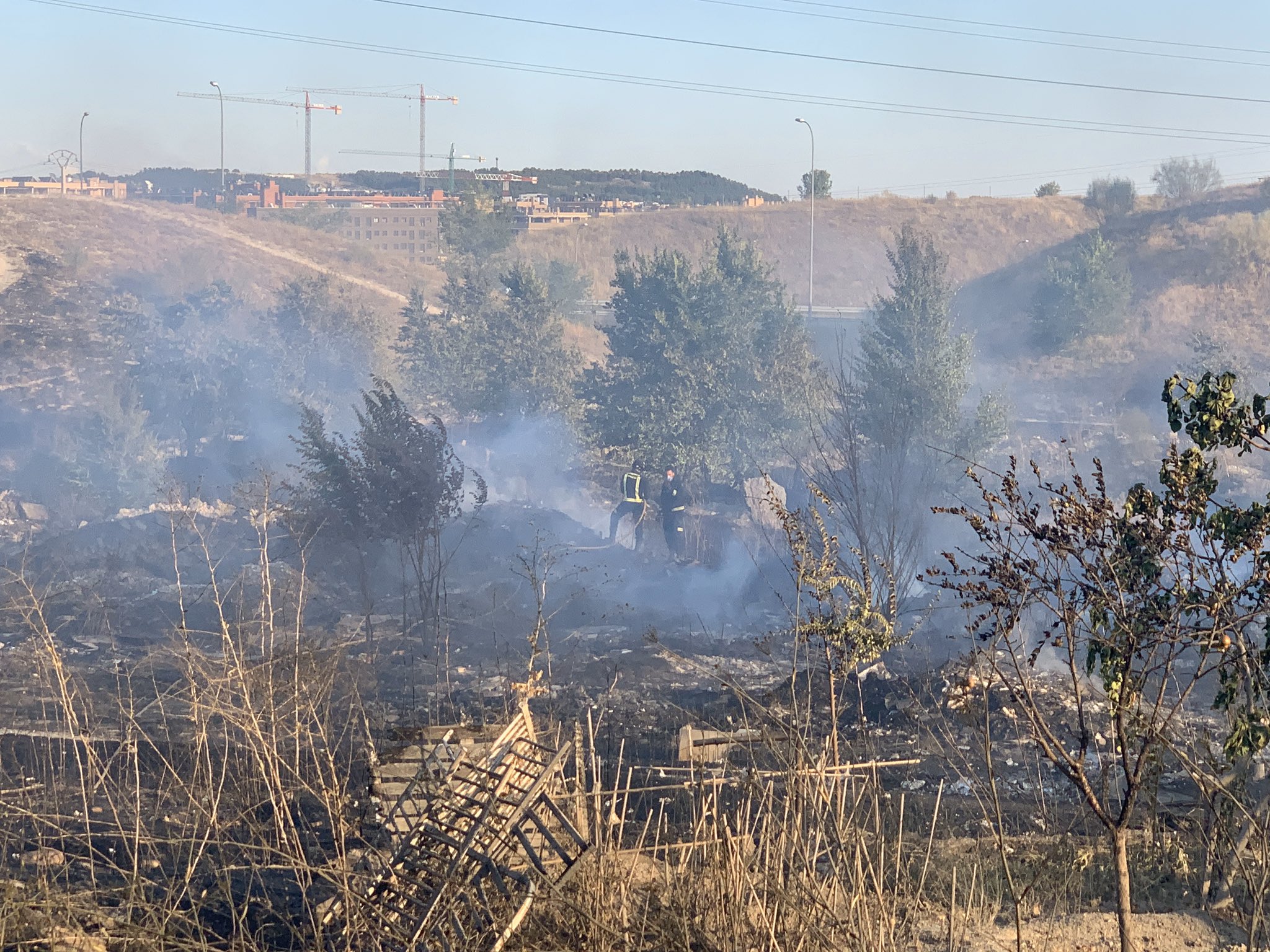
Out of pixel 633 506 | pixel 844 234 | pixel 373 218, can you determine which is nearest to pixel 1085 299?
pixel 633 506

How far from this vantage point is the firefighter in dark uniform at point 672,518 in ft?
69.0

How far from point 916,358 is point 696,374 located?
17.4 feet

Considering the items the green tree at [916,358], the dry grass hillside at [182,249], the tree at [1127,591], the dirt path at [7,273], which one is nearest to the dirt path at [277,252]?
the dry grass hillside at [182,249]

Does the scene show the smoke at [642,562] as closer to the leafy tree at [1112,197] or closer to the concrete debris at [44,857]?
the concrete debris at [44,857]

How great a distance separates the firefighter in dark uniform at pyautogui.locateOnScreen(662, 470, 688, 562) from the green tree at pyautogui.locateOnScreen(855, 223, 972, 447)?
161 inches

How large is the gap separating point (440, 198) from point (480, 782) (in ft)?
232

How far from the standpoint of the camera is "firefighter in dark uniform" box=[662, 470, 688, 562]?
2103 cm

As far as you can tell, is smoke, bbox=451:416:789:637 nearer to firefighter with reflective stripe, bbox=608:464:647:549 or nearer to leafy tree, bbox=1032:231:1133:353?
firefighter with reflective stripe, bbox=608:464:647:549

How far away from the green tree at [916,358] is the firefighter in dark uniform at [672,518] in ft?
13.5

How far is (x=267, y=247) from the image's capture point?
182 feet

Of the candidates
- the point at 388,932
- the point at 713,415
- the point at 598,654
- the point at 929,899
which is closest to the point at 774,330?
the point at 713,415

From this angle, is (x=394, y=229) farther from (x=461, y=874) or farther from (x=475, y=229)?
(x=461, y=874)

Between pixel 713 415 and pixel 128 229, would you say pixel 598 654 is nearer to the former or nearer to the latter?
pixel 713 415

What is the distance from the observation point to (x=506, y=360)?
1205 inches
